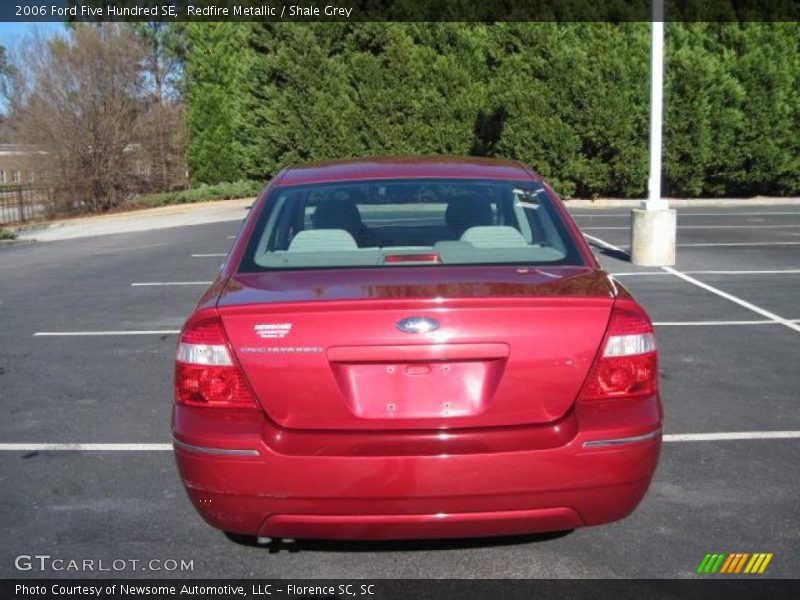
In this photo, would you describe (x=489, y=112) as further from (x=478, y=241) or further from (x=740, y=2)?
(x=478, y=241)

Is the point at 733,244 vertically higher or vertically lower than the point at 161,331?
lower

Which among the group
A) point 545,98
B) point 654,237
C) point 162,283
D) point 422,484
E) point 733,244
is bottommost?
point 733,244

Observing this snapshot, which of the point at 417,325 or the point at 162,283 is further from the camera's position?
the point at 162,283

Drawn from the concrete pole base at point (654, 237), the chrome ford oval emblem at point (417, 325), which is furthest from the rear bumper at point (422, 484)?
the concrete pole base at point (654, 237)

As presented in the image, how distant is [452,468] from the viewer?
9.73ft

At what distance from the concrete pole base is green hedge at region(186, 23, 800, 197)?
13.3 metres

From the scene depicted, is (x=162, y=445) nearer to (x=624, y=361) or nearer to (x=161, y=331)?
(x=624, y=361)

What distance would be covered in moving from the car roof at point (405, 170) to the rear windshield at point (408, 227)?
0.17ft

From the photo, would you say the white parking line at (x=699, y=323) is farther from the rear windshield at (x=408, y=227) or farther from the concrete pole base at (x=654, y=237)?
the rear windshield at (x=408, y=227)

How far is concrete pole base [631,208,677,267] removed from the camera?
1184 cm

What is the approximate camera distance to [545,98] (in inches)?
980

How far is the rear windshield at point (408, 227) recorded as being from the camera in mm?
3742

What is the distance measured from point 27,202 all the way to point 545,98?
17500mm

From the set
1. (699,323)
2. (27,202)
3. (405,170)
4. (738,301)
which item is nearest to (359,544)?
(405,170)
